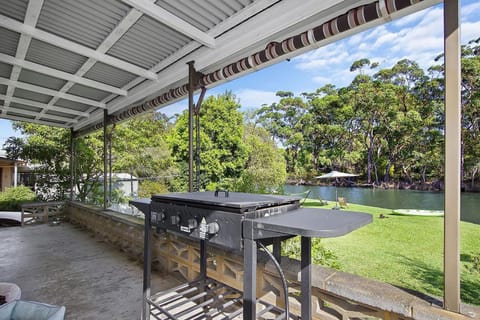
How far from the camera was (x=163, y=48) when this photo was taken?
275 centimetres

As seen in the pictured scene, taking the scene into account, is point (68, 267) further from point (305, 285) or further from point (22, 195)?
point (22, 195)

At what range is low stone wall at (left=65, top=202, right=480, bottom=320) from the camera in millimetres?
1281

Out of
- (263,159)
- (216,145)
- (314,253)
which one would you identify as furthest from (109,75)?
(216,145)

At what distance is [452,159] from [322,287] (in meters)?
0.98

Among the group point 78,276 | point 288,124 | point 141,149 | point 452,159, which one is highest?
point 288,124

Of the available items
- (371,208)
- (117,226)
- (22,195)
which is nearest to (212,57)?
(117,226)

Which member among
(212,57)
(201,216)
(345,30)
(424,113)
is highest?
(424,113)

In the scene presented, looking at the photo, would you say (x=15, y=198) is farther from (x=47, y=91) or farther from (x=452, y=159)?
(x=452, y=159)

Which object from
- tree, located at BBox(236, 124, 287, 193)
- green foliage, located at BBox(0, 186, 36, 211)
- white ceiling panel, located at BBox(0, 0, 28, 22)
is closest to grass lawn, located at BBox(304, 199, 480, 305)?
tree, located at BBox(236, 124, 287, 193)

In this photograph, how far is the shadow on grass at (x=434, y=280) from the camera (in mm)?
4062

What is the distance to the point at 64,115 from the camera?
19.0 ft

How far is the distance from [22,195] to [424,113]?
14.4m

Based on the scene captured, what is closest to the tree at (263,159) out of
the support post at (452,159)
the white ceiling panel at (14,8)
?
the white ceiling panel at (14,8)

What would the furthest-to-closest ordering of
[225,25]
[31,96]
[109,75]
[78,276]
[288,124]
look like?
[288,124] → [31,96] → [109,75] → [78,276] → [225,25]
